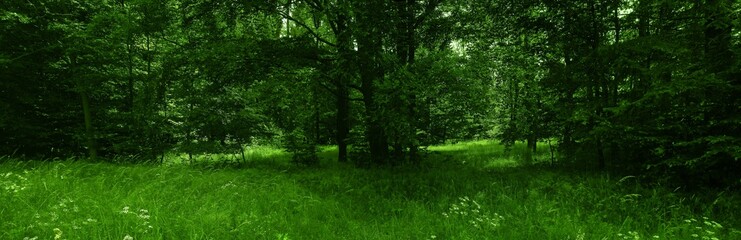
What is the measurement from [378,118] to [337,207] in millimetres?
2875

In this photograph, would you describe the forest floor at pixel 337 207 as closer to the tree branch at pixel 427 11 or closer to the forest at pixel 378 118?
the forest at pixel 378 118

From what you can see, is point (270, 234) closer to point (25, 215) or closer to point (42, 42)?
point (25, 215)

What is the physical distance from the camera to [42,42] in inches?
452

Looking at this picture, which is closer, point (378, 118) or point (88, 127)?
point (378, 118)

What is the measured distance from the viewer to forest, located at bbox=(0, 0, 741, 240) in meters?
4.97

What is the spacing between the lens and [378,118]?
8.30 metres

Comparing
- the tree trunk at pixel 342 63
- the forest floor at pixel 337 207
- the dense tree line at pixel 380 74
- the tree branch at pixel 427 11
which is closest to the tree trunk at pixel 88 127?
the dense tree line at pixel 380 74

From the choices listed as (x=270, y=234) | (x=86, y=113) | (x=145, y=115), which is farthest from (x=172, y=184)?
(x=86, y=113)

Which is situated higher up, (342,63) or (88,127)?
(342,63)

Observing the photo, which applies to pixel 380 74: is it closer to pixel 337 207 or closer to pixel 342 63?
pixel 342 63

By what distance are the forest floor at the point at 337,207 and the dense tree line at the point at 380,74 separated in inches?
46.9

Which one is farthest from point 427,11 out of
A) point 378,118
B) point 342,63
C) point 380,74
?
point 378,118

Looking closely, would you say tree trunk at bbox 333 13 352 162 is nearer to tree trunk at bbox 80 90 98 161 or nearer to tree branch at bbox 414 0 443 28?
tree branch at bbox 414 0 443 28

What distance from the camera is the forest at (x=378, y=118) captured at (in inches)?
196
